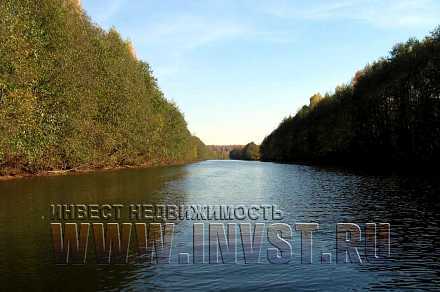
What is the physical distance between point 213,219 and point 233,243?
231 inches

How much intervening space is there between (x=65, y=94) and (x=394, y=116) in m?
59.1

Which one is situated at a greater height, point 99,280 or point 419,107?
point 419,107

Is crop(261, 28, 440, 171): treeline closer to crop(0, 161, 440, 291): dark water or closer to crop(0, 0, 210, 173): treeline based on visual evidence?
crop(0, 161, 440, 291): dark water

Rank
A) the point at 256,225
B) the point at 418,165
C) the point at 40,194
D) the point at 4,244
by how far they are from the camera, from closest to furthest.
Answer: the point at 4,244 → the point at 256,225 → the point at 40,194 → the point at 418,165

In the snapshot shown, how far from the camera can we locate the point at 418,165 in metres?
73.4

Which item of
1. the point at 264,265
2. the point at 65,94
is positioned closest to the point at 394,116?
the point at 65,94

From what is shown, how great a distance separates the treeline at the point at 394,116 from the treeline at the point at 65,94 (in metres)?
47.8

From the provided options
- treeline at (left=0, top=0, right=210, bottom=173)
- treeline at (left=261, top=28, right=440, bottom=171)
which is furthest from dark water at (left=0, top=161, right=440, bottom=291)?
treeline at (left=261, top=28, right=440, bottom=171)

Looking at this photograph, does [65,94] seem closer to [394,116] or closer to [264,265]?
[264,265]

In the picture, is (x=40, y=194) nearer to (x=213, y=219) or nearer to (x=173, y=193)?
(x=173, y=193)

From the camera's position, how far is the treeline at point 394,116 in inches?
2923

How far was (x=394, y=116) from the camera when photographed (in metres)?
85.2

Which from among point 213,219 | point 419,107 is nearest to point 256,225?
point 213,219

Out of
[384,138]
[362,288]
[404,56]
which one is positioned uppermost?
[404,56]
